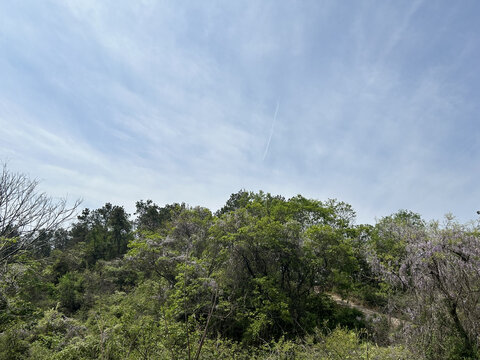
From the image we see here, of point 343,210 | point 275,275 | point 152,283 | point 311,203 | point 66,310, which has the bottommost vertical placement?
point 66,310

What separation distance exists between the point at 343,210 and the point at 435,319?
1421 cm

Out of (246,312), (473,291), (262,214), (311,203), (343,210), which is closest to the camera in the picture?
(473,291)

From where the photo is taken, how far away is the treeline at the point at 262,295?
6180mm

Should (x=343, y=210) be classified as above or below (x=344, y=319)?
above

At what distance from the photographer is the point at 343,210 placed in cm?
2078

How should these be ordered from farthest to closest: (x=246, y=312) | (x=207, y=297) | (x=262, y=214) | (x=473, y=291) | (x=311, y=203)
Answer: (x=311, y=203) → (x=262, y=214) → (x=207, y=297) → (x=246, y=312) → (x=473, y=291)

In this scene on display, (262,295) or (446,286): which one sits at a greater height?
(446,286)

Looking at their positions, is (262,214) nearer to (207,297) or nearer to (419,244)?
(207,297)

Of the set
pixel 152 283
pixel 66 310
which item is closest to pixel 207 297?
pixel 152 283

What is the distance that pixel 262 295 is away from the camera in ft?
34.6

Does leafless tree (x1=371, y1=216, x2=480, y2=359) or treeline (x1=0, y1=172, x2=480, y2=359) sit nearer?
treeline (x1=0, y1=172, x2=480, y2=359)

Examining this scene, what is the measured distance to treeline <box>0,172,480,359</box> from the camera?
243 inches

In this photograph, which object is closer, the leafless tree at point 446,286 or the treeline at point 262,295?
the treeline at point 262,295

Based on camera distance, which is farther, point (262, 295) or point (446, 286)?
point (262, 295)
